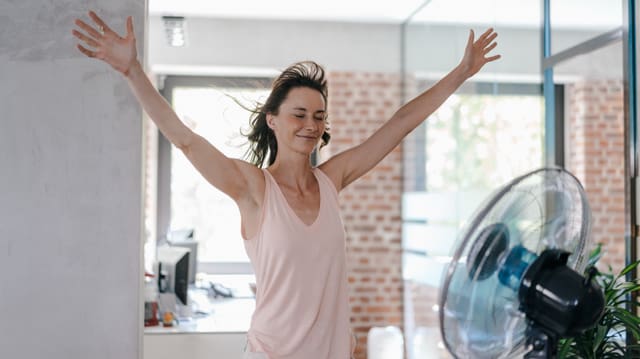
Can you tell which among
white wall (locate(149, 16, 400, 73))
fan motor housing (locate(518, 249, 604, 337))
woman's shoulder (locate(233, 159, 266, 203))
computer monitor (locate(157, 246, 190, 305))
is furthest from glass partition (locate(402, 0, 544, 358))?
fan motor housing (locate(518, 249, 604, 337))

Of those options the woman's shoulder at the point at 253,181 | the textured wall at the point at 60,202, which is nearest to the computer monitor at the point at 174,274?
the textured wall at the point at 60,202

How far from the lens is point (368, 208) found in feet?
19.1

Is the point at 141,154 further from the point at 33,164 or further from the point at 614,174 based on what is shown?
the point at 614,174

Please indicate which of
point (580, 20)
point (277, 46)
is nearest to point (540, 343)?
point (580, 20)

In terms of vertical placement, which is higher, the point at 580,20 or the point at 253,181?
the point at 580,20

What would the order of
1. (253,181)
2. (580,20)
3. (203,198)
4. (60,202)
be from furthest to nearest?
(203,198) < (580,20) < (60,202) < (253,181)

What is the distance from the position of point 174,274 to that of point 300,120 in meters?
2.09

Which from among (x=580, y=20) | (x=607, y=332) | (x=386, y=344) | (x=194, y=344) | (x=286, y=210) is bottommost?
(x=386, y=344)

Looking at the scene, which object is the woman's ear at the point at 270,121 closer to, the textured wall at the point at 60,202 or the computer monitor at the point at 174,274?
the textured wall at the point at 60,202

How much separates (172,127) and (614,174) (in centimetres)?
208

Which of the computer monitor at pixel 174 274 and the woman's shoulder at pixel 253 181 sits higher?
the woman's shoulder at pixel 253 181

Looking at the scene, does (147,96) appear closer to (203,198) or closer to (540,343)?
(540,343)

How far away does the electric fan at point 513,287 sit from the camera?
1.40 meters

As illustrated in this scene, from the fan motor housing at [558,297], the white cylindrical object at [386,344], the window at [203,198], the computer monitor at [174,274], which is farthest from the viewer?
the window at [203,198]
